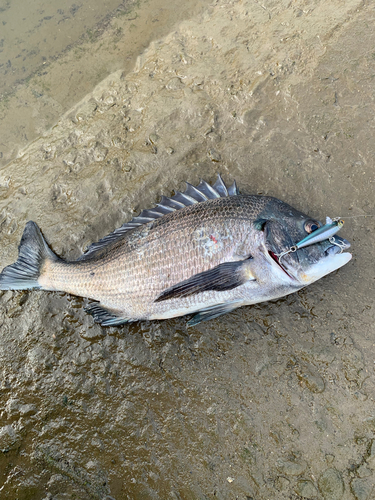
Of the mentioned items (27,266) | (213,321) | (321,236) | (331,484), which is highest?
(27,266)

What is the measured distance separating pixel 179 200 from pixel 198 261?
887 mm

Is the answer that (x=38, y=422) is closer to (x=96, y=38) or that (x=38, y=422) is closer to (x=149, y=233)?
(x=149, y=233)

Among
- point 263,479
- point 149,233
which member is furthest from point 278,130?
point 263,479

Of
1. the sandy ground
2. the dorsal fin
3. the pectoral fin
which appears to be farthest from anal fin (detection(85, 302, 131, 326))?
the pectoral fin

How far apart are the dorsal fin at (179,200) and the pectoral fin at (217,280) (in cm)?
93

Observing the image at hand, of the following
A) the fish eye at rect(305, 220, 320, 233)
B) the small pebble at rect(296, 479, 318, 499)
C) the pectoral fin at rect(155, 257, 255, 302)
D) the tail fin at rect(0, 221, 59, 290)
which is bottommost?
the small pebble at rect(296, 479, 318, 499)

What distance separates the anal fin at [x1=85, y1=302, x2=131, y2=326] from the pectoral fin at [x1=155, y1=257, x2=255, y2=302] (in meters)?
0.76

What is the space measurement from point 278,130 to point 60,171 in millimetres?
3005

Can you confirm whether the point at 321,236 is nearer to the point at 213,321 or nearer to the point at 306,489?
the point at 213,321

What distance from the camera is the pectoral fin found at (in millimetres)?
2918

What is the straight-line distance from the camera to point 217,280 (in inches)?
115

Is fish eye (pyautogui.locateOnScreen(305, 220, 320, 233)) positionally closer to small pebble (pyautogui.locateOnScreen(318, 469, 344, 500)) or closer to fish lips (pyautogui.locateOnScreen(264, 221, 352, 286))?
fish lips (pyautogui.locateOnScreen(264, 221, 352, 286))

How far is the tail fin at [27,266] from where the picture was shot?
3727 millimetres

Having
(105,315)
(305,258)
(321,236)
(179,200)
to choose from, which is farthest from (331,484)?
(179,200)
